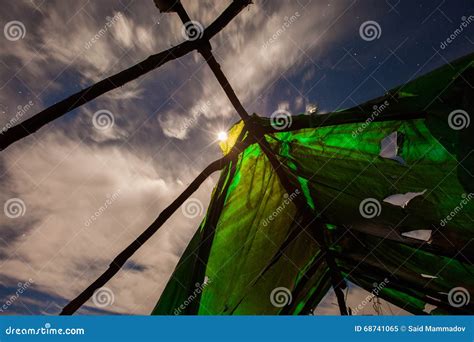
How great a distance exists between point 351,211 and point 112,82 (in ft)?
7.50

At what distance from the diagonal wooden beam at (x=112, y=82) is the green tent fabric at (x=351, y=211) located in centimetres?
94

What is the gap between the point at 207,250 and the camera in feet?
8.16

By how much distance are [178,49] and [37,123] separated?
3.10 feet

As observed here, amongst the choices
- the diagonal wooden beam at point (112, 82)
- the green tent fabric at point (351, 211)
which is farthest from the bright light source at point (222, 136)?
the diagonal wooden beam at point (112, 82)

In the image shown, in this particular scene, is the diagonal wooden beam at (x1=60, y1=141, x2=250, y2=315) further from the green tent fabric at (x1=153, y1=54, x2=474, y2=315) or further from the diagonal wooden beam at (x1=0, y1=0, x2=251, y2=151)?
the diagonal wooden beam at (x1=0, y1=0, x2=251, y2=151)

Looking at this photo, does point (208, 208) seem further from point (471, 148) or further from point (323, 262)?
point (471, 148)

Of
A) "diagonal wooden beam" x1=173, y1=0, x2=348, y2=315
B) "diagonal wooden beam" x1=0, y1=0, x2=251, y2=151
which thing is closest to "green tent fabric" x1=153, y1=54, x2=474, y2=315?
"diagonal wooden beam" x1=173, y1=0, x2=348, y2=315

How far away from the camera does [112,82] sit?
1632 mm

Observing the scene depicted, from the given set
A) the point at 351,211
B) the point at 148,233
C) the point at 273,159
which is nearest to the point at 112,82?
the point at 148,233

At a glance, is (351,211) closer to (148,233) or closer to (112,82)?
(148,233)

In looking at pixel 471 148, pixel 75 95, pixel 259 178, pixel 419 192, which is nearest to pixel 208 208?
pixel 259 178

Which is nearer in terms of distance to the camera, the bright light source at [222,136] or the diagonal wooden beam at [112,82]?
the diagonal wooden beam at [112,82]

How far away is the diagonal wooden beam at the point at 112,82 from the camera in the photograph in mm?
1395

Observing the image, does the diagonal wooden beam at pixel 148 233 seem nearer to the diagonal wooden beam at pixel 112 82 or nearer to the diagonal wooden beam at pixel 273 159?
the diagonal wooden beam at pixel 273 159
